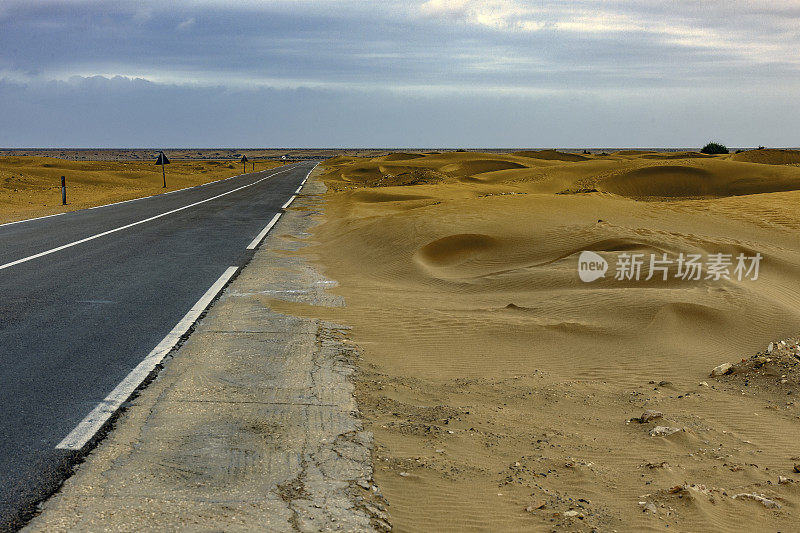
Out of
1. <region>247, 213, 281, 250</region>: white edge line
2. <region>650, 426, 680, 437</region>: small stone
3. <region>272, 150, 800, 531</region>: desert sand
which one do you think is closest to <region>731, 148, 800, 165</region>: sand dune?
<region>272, 150, 800, 531</region>: desert sand

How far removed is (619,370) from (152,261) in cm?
901

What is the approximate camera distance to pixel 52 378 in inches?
232

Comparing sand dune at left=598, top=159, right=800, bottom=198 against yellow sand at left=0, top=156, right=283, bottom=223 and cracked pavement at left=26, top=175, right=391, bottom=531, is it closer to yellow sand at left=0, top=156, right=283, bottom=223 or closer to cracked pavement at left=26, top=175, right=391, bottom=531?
yellow sand at left=0, top=156, right=283, bottom=223

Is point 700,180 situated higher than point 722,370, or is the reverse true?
point 700,180

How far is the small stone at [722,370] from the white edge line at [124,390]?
5351 mm

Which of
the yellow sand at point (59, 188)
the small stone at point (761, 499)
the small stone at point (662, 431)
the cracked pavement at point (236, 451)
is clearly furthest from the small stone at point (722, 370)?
the yellow sand at point (59, 188)

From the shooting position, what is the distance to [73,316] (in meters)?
8.20

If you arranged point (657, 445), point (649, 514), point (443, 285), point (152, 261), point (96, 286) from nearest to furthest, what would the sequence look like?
1. point (649, 514)
2. point (657, 445)
3. point (96, 286)
4. point (443, 285)
5. point (152, 261)

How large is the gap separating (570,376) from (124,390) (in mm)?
4055

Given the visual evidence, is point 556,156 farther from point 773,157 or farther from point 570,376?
point 570,376

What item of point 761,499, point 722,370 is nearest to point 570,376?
point 722,370

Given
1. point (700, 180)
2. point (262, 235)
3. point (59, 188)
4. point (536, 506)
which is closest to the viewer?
point (536, 506)

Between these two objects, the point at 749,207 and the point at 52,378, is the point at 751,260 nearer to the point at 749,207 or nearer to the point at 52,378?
the point at 749,207

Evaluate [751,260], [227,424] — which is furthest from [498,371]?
[751,260]
